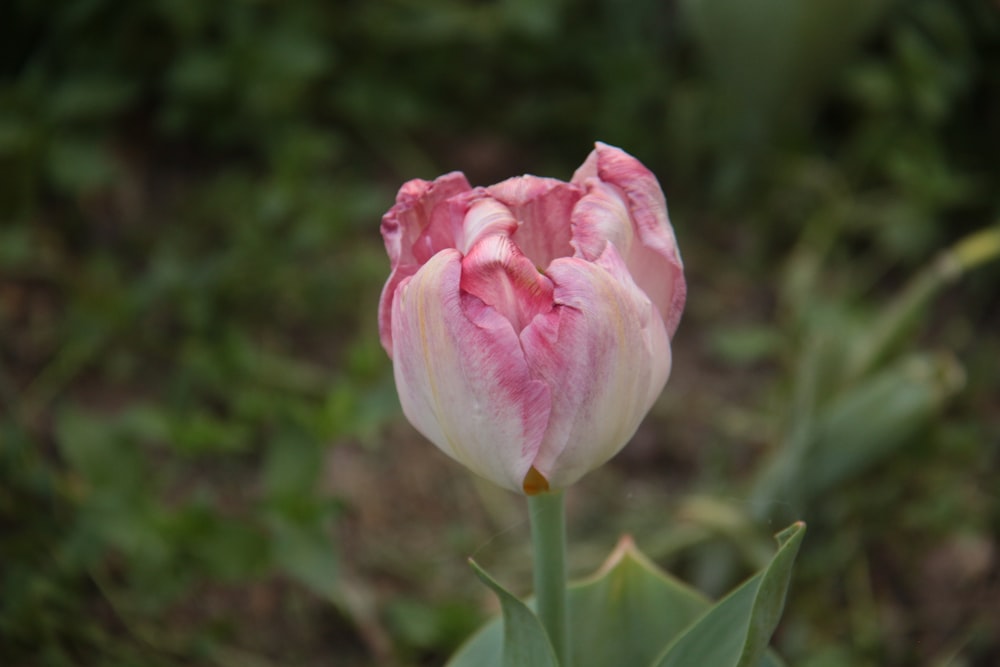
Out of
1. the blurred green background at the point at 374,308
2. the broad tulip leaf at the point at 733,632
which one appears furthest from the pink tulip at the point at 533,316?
the blurred green background at the point at 374,308

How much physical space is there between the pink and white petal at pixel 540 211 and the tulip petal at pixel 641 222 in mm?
16

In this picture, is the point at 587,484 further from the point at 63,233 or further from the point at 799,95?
the point at 63,233

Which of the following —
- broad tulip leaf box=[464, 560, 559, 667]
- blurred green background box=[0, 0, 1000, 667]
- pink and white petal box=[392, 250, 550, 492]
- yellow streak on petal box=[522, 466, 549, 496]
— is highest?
pink and white petal box=[392, 250, 550, 492]

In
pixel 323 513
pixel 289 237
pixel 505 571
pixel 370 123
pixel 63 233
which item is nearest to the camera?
pixel 323 513

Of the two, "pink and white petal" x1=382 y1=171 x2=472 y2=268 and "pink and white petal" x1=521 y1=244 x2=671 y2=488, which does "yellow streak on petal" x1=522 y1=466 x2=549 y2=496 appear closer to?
"pink and white petal" x1=521 y1=244 x2=671 y2=488

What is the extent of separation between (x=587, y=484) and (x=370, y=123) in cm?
79

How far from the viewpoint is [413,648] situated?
1.26m

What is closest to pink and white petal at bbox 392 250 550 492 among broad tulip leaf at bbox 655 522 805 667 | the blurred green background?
broad tulip leaf at bbox 655 522 805 667

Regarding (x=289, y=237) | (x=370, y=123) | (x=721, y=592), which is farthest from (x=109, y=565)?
(x=370, y=123)

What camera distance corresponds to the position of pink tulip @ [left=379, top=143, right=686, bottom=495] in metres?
0.52

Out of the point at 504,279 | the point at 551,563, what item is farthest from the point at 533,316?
the point at 551,563

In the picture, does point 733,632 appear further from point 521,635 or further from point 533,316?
point 533,316

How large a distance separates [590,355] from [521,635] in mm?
170

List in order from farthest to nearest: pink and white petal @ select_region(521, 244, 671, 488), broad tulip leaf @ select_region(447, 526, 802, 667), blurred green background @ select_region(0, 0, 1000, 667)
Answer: blurred green background @ select_region(0, 0, 1000, 667) < broad tulip leaf @ select_region(447, 526, 802, 667) < pink and white petal @ select_region(521, 244, 671, 488)
